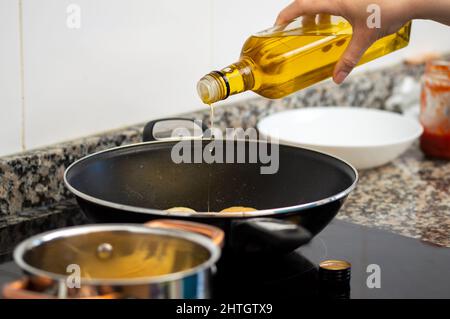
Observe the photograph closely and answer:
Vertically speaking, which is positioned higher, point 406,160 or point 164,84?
point 164,84

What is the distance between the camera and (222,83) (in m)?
0.99

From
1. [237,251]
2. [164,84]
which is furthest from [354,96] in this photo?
[237,251]

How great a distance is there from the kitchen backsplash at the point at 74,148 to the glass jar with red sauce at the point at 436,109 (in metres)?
0.22

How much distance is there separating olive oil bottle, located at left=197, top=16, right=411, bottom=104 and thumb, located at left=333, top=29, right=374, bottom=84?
0.21ft

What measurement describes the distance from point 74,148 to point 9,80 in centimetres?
14

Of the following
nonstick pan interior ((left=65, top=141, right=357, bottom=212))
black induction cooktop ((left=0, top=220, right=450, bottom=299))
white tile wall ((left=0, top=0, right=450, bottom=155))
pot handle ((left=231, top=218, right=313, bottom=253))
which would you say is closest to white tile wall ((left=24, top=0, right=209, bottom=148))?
white tile wall ((left=0, top=0, right=450, bottom=155))

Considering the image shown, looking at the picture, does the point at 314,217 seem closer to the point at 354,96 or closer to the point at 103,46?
the point at 103,46

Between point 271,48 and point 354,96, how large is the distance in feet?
2.28

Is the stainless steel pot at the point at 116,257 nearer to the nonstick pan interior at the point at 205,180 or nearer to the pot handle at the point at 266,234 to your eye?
the pot handle at the point at 266,234

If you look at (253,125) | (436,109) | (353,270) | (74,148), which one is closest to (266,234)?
(353,270)

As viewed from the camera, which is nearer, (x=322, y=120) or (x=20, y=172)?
(x=20, y=172)

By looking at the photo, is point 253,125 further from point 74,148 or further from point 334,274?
point 334,274

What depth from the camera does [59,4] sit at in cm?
109

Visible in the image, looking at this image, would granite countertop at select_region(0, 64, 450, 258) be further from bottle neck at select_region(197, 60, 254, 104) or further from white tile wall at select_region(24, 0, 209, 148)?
bottle neck at select_region(197, 60, 254, 104)
